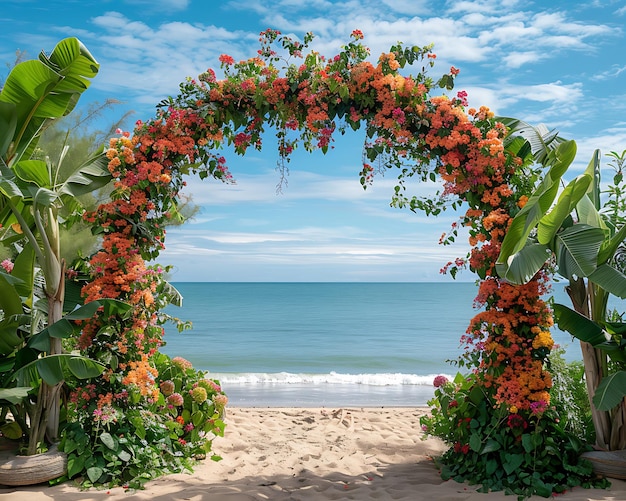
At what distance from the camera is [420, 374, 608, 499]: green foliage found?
15.1 ft

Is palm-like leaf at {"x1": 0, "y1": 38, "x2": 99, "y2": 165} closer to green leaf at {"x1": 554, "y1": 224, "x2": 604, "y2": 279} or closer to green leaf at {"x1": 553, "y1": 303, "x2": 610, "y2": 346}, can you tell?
green leaf at {"x1": 554, "y1": 224, "x2": 604, "y2": 279}

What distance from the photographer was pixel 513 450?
476cm

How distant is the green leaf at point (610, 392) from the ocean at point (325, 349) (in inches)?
26.0

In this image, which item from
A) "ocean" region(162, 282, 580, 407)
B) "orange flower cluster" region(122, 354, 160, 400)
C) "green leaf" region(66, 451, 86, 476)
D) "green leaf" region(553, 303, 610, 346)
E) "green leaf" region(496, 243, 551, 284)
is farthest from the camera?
"ocean" region(162, 282, 580, 407)

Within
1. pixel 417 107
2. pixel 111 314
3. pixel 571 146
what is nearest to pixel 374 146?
pixel 417 107

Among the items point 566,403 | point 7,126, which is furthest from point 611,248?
point 7,126

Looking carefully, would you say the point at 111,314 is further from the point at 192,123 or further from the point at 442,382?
the point at 442,382

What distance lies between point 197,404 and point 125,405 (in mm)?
820

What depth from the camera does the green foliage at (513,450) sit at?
4.61 metres

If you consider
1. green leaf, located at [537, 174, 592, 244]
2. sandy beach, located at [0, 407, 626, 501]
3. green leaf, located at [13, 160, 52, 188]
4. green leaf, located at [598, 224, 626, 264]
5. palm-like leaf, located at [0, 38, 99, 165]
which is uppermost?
palm-like leaf, located at [0, 38, 99, 165]

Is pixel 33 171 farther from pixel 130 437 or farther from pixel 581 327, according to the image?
pixel 581 327

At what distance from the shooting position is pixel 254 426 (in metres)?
7.12

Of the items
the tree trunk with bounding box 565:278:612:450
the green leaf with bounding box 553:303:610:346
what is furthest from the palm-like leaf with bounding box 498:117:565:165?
the green leaf with bounding box 553:303:610:346

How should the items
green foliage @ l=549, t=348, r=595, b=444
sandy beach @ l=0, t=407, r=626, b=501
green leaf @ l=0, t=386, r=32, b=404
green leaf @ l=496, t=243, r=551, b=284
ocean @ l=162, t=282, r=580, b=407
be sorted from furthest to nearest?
ocean @ l=162, t=282, r=580, b=407
green foliage @ l=549, t=348, r=595, b=444
sandy beach @ l=0, t=407, r=626, b=501
green leaf @ l=0, t=386, r=32, b=404
green leaf @ l=496, t=243, r=551, b=284
